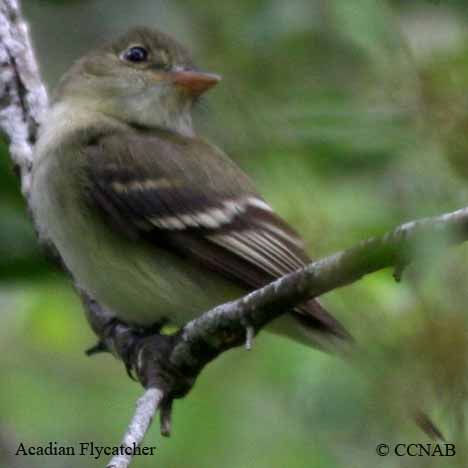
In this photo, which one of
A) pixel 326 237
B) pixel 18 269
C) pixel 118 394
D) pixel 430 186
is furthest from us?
pixel 118 394

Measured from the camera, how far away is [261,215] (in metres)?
4.33

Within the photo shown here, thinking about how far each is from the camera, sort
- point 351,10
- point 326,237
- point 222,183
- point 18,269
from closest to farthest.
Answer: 1. point 351,10
2. point 326,237
3. point 222,183
4. point 18,269

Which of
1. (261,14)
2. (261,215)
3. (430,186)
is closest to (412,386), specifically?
(430,186)

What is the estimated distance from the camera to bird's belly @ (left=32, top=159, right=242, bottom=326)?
4215 millimetres

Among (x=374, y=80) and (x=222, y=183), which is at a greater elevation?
(x=374, y=80)

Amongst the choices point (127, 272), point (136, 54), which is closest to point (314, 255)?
point (127, 272)

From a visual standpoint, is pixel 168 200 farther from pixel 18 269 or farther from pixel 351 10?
pixel 351 10

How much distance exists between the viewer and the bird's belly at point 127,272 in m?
4.21

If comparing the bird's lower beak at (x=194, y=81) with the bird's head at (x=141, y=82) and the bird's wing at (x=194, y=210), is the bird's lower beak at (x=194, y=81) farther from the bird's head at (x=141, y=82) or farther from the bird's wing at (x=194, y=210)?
the bird's wing at (x=194, y=210)

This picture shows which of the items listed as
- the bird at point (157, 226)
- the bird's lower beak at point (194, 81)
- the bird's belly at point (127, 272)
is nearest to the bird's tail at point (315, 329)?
the bird at point (157, 226)

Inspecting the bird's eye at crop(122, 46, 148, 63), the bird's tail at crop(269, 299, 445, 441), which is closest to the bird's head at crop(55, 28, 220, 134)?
the bird's eye at crop(122, 46, 148, 63)

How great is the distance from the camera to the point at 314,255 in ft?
12.5

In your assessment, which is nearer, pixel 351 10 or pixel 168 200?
pixel 351 10

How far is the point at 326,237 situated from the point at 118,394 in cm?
210
